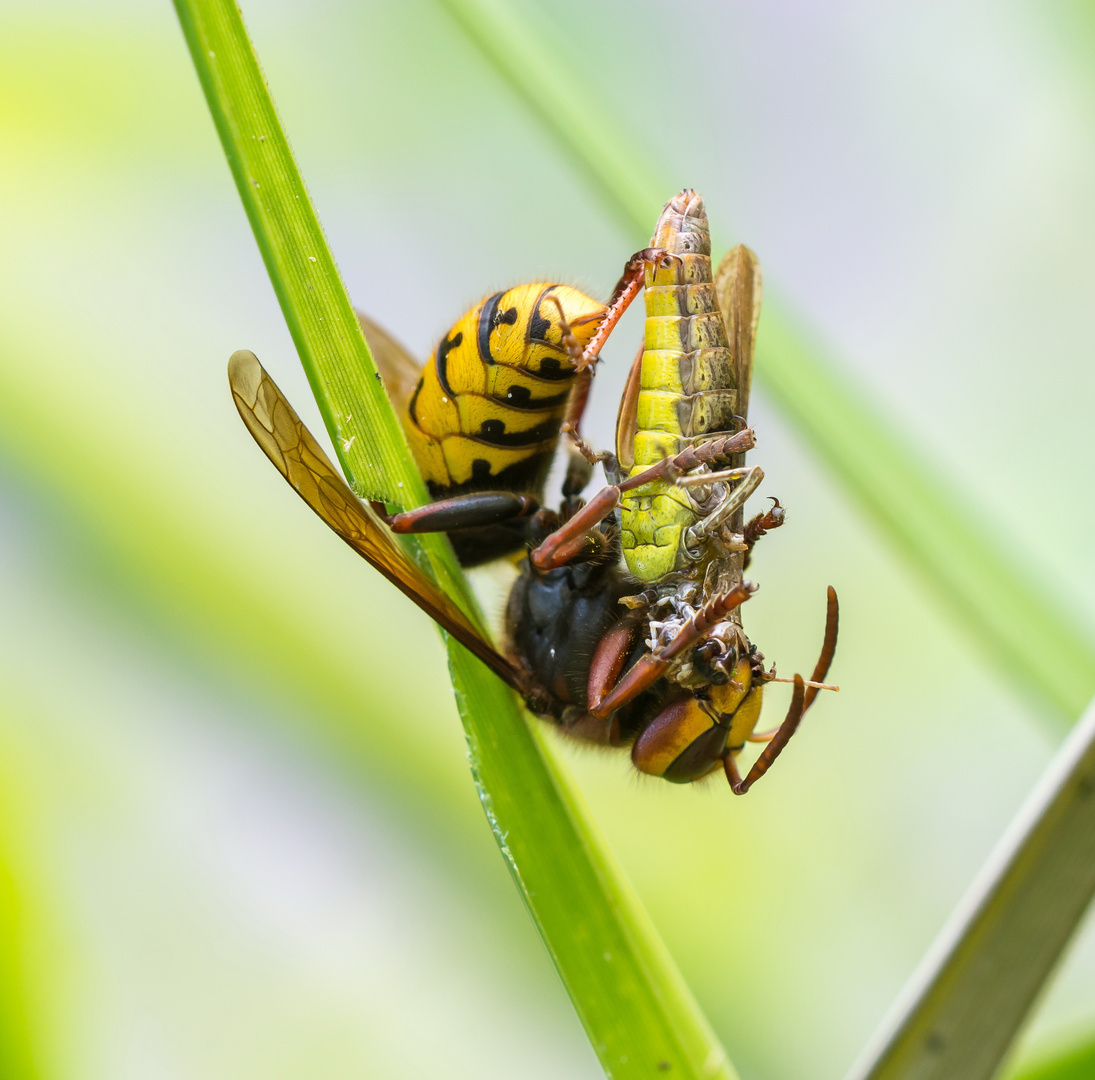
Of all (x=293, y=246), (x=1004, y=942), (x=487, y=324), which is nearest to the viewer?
(x=1004, y=942)

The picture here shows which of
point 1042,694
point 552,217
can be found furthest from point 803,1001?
point 552,217

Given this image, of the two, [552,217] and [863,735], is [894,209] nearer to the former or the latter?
[552,217]

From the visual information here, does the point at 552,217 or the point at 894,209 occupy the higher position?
the point at 552,217

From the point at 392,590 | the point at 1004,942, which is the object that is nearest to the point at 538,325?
the point at 1004,942

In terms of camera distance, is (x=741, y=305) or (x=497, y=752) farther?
(x=741, y=305)

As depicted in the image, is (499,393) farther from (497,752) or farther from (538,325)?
(497,752)

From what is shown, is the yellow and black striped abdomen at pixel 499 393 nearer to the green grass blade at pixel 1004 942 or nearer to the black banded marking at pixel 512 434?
the black banded marking at pixel 512 434
